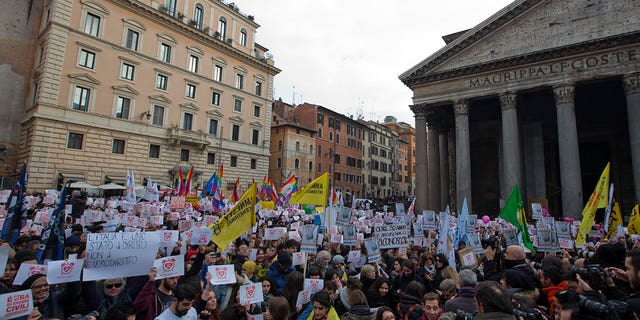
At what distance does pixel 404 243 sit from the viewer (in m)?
7.67

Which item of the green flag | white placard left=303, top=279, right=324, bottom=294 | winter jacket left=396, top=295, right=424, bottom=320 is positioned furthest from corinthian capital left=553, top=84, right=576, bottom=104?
white placard left=303, top=279, right=324, bottom=294

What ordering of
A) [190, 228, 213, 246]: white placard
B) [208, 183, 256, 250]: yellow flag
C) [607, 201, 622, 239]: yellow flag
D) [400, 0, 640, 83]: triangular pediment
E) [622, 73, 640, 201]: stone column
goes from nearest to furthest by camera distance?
[208, 183, 256, 250]: yellow flag, [190, 228, 213, 246]: white placard, [607, 201, 622, 239]: yellow flag, [622, 73, 640, 201]: stone column, [400, 0, 640, 83]: triangular pediment

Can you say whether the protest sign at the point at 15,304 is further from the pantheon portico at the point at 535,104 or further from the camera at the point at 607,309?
the pantheon portico at the point at 535,104

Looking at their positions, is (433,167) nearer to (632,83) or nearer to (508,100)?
(508,100)

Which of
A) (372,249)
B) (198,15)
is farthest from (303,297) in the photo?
(198,15)

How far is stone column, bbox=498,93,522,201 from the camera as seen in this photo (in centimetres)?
2242

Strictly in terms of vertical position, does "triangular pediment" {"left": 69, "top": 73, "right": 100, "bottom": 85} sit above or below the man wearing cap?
above

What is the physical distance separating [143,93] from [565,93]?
1226 inches

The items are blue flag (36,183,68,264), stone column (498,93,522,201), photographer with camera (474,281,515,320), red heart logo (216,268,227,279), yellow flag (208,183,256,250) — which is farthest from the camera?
stone column (498,93,522,201)

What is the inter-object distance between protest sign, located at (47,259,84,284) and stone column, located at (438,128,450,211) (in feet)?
86.6

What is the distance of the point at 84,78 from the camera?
87.4 feet

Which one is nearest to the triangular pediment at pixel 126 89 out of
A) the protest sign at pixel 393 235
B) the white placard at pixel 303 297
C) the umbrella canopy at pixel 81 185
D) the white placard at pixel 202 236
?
the umbrella canopy at pixel 81 185

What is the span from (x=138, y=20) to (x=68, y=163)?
43.2ft

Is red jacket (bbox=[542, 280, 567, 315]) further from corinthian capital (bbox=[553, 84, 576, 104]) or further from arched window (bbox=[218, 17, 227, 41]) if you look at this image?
arched window (bbox=[218, 17, 227, 41])
